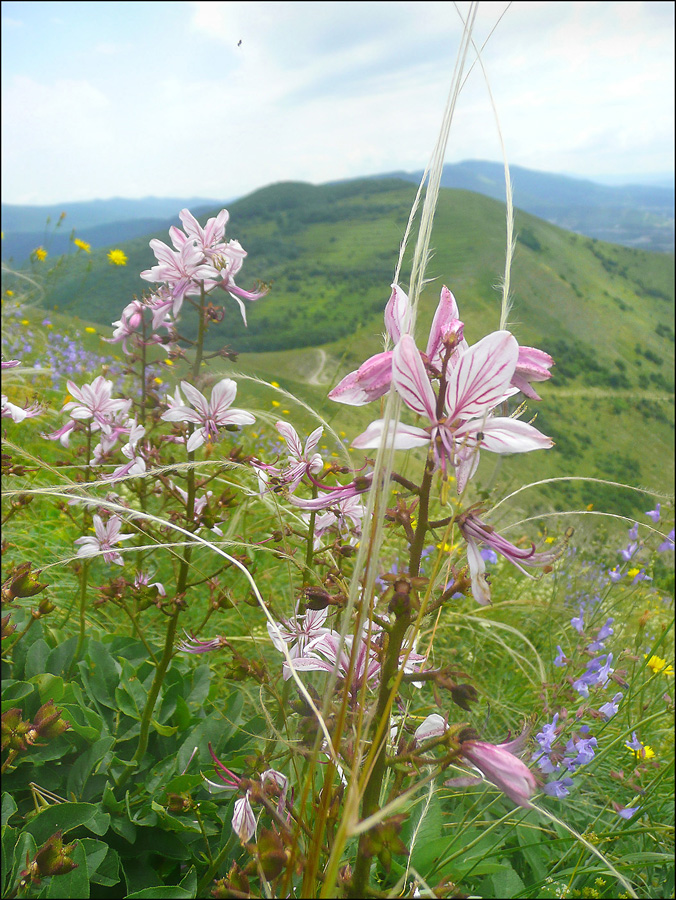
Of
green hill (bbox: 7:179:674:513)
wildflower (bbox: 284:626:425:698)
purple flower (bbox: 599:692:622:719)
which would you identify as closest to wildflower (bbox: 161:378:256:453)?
wildflower (bbox: 284:626:425:698)

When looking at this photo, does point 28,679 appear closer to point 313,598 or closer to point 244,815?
point 244,815

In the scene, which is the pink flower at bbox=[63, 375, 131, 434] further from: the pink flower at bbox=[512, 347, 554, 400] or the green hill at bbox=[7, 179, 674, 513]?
the green hill at bbox=[7, 179, 674, 513]

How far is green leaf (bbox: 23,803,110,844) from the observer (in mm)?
1827

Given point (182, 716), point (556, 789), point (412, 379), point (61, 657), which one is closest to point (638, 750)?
point (556, 789)

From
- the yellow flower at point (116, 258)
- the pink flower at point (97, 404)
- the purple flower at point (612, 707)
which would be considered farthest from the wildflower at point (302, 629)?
the yellow flower at point (116, 258)

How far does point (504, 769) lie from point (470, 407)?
2.03ft

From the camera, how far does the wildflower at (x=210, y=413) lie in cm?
→ 192

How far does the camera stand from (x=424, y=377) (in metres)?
1.01

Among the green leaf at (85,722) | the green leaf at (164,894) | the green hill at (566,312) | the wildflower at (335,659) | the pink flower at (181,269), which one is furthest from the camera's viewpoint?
the green hill at (566,312)

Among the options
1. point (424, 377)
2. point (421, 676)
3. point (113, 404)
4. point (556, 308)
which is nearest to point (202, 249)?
point (113, 404)

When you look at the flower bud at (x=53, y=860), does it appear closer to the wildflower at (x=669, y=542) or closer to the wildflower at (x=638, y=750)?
the wildflower at (x=669, y=542)

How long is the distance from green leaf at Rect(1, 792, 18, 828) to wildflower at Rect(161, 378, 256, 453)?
1.29 meters

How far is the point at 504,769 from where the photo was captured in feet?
3.18

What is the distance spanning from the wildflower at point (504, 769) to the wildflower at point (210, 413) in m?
1.19
